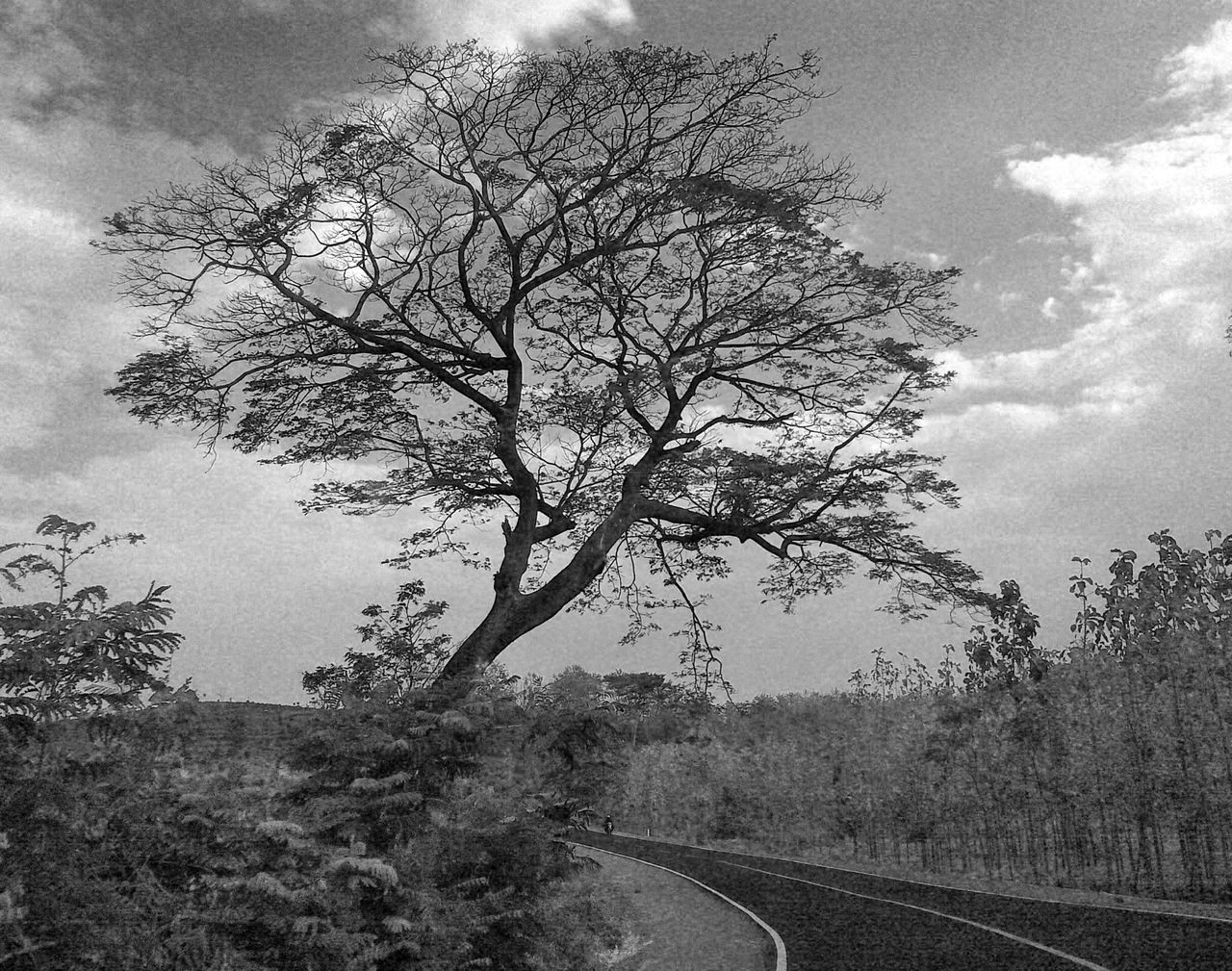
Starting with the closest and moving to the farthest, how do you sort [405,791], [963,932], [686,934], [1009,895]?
1. [405,791]
2. [963,932]
3. [686,934]
4. [1009,895]

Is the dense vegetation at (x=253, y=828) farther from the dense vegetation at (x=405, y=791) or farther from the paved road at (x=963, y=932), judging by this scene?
the paved road at (x=963, y=932)

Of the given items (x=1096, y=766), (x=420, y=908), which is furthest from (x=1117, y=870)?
(x=420, y=908)

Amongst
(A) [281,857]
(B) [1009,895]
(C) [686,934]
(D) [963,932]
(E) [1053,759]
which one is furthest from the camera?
(E) [1053,759]

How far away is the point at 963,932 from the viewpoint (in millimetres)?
13562

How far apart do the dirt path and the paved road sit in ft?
1.63

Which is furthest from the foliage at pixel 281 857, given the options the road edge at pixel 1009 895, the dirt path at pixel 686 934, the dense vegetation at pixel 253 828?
the road edge at pixel 1009 895

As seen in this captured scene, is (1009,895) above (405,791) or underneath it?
underneath

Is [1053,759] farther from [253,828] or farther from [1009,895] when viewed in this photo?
[253,828]

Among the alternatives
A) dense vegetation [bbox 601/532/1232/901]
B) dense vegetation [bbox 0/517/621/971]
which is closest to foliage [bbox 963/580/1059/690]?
dense vegetation [bbox 601/532/1232/901]

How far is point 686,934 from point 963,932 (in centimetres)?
473

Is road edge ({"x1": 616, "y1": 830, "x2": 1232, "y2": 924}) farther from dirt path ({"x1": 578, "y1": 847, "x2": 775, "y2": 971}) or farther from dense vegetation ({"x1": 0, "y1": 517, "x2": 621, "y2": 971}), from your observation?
dense vegetation ({"x1": 0, "y1": 517, "x2": 621, "y2": 971})

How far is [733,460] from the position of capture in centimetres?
1852

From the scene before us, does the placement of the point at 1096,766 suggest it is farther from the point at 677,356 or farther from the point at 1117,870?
the point at 677,356

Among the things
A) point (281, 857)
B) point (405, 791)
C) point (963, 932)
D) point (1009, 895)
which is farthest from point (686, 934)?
point (281, 857)
